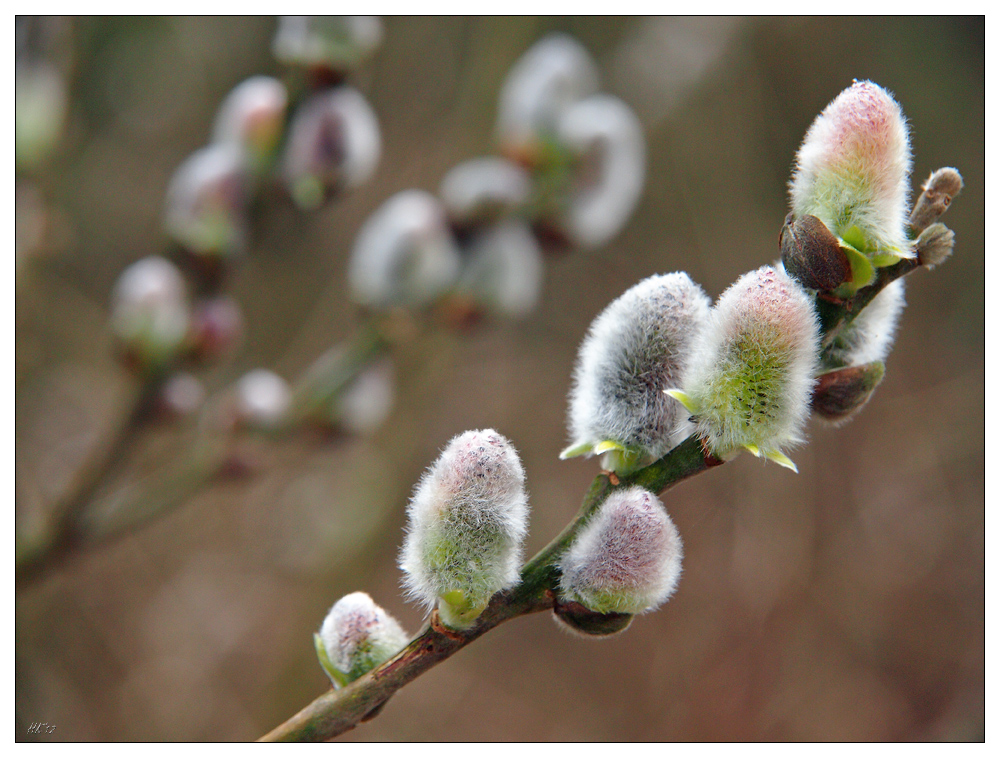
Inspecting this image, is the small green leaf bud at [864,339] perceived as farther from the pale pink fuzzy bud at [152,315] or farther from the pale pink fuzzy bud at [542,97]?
the pale pink fuzzy bud at [152,315]

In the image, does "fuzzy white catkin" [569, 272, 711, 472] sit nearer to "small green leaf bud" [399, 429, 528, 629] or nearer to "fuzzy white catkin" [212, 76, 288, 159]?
"small green leaf bud" [399, 429, 528, 629]

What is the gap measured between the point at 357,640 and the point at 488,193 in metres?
0.77

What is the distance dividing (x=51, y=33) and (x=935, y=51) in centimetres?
345

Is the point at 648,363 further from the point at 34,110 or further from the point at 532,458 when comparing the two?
the point at 532,458

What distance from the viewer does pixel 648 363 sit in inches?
18.8

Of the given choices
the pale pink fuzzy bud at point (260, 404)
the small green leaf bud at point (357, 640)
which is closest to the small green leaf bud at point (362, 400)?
the pale pink fuzzy bud at point (260, 404)

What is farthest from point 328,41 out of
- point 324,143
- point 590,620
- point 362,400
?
point 590,620

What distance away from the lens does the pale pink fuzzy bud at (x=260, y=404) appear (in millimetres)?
1085

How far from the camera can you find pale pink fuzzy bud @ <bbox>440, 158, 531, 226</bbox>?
1104 millimetres

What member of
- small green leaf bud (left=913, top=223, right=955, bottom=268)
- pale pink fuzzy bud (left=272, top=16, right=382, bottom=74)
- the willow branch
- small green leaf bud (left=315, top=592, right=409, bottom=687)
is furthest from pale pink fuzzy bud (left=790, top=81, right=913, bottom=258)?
pale pink fuzzy bud (left=272, top=16, right=382, bottom=74)

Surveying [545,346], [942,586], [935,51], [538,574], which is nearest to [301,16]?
[538,574]

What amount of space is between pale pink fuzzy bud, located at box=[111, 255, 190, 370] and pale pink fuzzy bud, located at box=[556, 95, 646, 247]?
59 centimetres

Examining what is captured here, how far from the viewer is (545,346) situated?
3111mm
